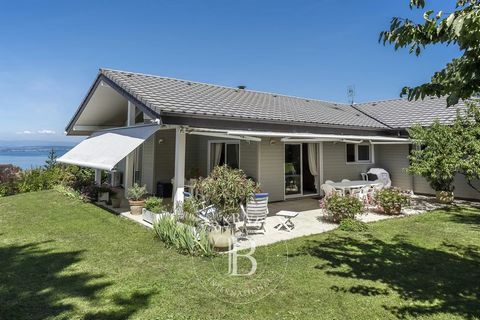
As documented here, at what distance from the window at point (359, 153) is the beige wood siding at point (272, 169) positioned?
6731 millimetres

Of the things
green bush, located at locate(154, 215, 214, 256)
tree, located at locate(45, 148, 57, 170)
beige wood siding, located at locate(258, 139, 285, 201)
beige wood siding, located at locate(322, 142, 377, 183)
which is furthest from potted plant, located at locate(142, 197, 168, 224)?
tree, located at locate(45, 148, 57, 170)

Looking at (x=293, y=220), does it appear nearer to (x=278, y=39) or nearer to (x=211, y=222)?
(x=211, y=222)

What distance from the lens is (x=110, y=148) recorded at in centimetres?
1452

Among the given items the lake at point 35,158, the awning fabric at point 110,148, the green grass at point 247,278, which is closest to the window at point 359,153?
the green grass at point 247,278

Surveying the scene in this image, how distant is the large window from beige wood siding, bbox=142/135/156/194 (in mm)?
4098

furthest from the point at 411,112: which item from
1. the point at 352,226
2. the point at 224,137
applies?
the point at 224,137

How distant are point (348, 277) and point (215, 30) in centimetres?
2299

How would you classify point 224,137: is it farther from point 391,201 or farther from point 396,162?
point 396,162

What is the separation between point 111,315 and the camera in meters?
5.39

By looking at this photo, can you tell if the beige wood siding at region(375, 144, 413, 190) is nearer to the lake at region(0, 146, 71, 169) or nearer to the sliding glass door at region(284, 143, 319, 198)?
the sliding glass door at region(284, 143, 319, 198)

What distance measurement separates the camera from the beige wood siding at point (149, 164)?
19580 mm

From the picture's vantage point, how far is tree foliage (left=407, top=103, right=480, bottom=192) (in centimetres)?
1543

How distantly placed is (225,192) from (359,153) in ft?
52.5

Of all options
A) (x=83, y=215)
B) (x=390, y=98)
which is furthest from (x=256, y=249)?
(x=390, y=98)
